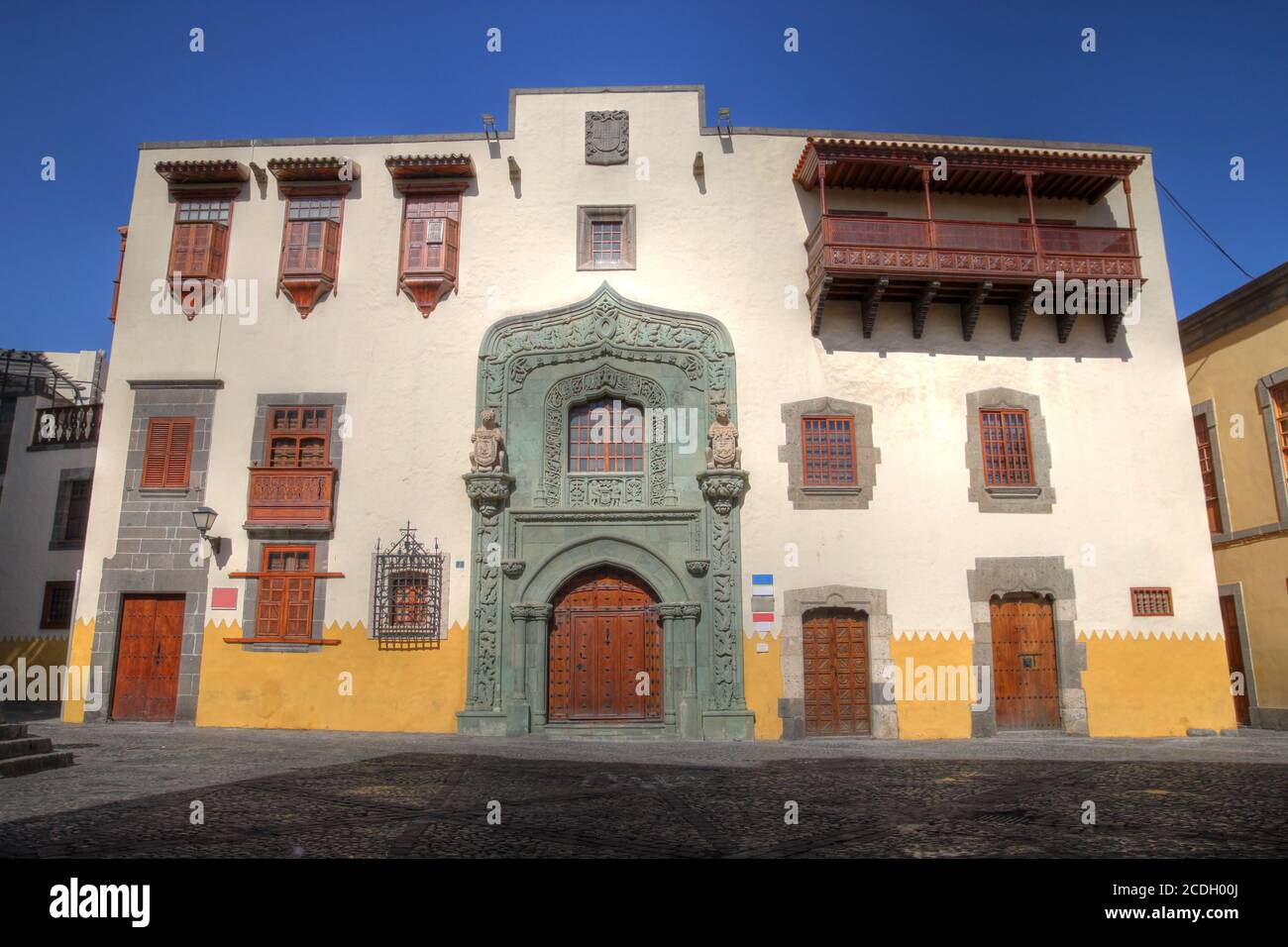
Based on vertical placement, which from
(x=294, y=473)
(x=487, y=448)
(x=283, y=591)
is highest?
(x=487, y=448)

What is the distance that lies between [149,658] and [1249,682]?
22.4 meters

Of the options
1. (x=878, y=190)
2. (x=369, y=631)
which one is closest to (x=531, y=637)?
(x=369, y=631)

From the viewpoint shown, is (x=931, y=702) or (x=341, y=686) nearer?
(x=931, y=702)

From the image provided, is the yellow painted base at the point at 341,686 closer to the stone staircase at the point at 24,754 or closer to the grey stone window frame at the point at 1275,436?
the stone staircase at the point at 24,754

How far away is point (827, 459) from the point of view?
57.5 ft

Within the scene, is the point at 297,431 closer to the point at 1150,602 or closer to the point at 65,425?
the point at 65,425

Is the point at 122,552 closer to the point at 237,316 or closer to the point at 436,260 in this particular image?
the point at 237,316

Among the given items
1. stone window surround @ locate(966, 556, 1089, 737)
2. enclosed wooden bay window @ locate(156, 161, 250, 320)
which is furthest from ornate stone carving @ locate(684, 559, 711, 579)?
enclosed wooden bay window @ locate(156, 161, 250, 320)

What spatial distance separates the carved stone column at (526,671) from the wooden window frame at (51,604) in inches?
542

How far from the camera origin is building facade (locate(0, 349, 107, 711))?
909 inches

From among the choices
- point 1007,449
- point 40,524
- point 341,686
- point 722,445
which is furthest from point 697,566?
point 40,524

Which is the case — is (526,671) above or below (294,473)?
below

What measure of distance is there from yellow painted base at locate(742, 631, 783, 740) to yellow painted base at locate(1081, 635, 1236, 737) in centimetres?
585

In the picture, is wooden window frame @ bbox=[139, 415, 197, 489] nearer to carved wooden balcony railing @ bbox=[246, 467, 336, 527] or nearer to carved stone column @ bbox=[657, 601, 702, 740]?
carved wooden balcony railing @ bbox=[246, 467, 336, 527]
